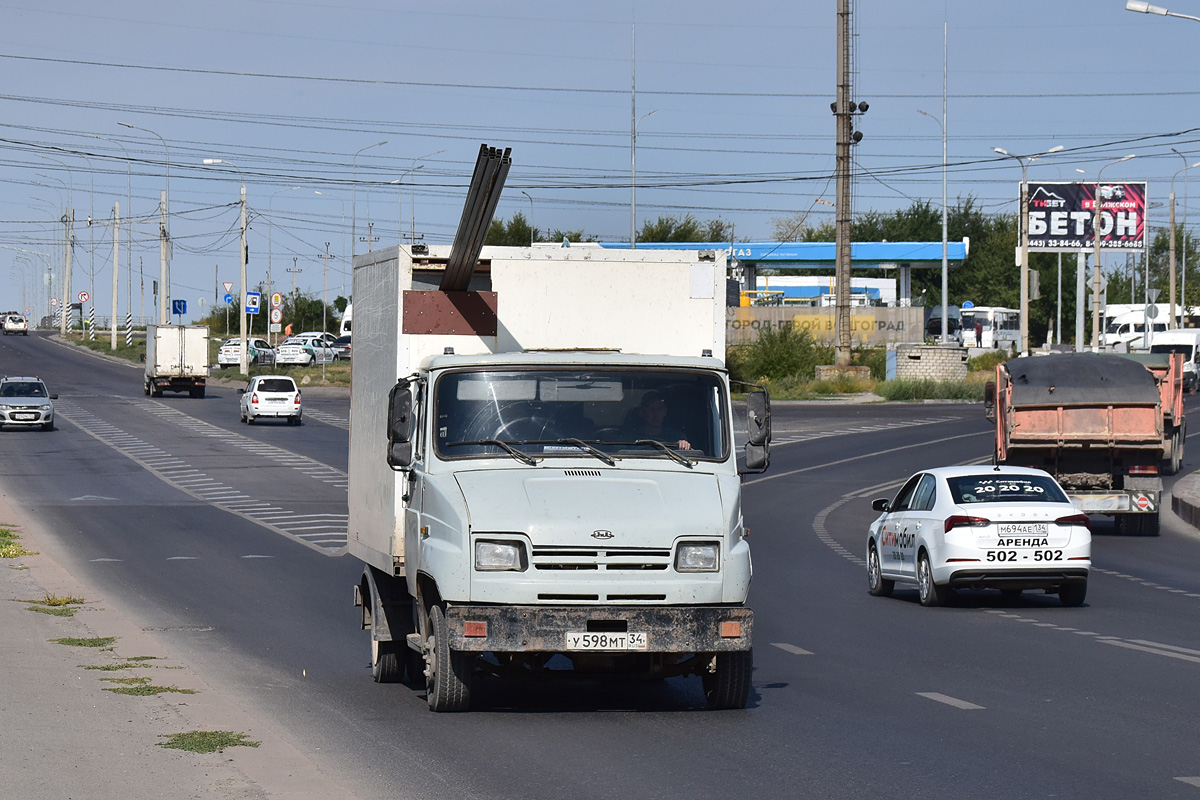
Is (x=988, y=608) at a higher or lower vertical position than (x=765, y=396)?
lower

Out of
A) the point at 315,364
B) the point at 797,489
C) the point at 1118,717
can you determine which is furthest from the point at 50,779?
the point at 315,364

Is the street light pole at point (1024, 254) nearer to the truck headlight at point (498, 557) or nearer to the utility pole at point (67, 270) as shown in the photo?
the truck headlight at point (498, 557)

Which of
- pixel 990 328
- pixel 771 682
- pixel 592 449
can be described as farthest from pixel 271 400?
pixel 990 328

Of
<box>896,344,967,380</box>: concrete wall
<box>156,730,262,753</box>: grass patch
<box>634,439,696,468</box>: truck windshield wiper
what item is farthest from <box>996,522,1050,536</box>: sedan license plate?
<box>896,344,967,380</box>: concrete wall

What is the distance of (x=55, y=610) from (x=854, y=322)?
3343 inches

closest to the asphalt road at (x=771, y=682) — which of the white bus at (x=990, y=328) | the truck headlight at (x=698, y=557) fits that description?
the truck headlight at (x=698, y=557)

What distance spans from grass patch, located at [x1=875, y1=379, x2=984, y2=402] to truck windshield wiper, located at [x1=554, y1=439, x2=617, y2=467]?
5547cm

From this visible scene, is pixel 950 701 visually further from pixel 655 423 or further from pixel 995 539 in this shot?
pixel 995 539

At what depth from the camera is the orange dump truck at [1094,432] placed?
25.4m

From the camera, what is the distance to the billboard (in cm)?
7438

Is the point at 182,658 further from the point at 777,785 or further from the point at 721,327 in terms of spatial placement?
the point at 777,785

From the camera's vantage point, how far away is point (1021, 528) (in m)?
16.6

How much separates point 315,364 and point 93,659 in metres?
73.9

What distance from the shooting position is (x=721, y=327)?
34.7 feet
